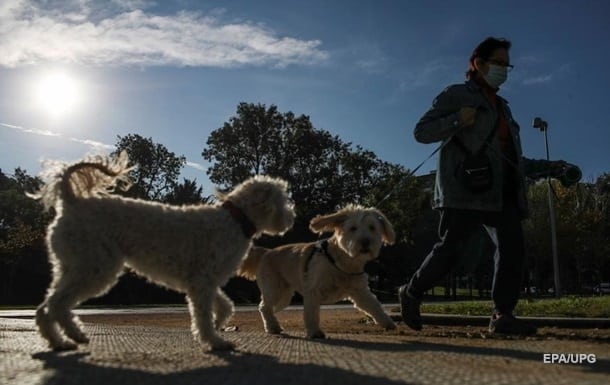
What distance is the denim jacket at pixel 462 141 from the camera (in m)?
6.18

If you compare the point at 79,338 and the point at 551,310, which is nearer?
the point at 79,338

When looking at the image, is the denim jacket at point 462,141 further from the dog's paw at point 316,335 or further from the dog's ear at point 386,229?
the dog's paw at point 316,335

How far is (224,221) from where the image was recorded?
16.2 ft

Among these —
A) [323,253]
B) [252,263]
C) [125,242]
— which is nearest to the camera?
[125,242]

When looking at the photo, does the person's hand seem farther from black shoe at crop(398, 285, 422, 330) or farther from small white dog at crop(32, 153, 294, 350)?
small white dog at crop(32, 153, 294, 350)

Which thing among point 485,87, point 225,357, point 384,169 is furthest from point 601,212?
point 225,357

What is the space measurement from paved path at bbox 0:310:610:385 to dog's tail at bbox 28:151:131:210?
1129 mm

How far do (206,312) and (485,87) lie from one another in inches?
154

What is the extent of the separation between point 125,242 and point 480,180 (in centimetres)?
345

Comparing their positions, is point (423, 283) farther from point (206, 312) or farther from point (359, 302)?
point (206, 312)

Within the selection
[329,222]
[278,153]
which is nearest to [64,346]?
[329,222]

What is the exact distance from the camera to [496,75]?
6.50 m

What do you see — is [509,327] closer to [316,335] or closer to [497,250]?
[497,250]

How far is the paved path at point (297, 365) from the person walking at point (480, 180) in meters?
1.39
